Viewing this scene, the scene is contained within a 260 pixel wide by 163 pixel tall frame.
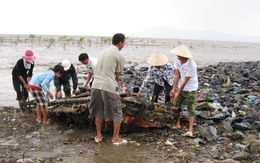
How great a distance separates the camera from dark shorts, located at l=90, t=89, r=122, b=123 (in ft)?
15.8

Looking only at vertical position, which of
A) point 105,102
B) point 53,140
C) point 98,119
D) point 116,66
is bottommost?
point 53,140

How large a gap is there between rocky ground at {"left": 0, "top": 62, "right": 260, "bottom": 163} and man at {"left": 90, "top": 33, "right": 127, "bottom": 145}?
571 millimetres

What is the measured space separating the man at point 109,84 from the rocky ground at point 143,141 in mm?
571

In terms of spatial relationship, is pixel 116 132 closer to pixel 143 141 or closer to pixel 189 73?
pixel 143 141

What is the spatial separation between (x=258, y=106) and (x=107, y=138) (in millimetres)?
4379

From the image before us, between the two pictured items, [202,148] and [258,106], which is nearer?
[202,148]

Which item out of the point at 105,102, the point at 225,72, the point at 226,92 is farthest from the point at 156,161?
the point at 225,72

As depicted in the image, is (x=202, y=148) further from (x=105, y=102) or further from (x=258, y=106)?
(x=258, y=106)

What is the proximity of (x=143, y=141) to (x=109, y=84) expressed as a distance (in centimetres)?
138

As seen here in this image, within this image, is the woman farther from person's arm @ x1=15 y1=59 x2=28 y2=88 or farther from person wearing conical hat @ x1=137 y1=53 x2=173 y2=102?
person wearing conical hat @ x1=137 y1=53 x2=173 y2=102

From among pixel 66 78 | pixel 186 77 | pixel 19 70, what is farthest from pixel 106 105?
pixel 19 70

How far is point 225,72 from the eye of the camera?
13.8 m

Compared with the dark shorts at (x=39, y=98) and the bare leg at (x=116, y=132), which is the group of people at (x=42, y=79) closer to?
the dark shorts at (x=39, y=98)

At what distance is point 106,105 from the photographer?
488 centimetres
